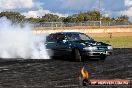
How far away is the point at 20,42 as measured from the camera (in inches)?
971

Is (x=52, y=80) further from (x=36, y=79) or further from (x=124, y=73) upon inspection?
(x=124, y=73)

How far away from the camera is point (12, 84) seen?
12359mm

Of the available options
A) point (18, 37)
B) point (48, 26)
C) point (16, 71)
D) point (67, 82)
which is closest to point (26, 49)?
point (18, 37)

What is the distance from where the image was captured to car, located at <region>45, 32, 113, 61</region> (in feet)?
66.3

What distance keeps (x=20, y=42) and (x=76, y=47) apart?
5.36 meters

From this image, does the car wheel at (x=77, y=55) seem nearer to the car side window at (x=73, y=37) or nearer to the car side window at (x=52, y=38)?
the car side window at (x=73, y=37)

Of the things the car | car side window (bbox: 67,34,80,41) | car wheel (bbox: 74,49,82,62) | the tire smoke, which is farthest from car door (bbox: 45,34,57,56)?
car wheel (bbox: 74,49,82,62)

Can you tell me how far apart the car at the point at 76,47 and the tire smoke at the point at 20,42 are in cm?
86

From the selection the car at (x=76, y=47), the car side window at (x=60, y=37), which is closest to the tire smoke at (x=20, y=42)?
the car at (x=76, y=47)

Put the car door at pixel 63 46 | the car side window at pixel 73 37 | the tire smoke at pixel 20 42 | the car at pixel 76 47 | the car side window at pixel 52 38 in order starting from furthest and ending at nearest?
the tire smoke at pixel 20 42 < the car side window at pixel 52 38 < the car side window at pixel 73 37 < the car door at pixel 63 46 < the car at pixel 76 47

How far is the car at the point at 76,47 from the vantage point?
20.2 metres

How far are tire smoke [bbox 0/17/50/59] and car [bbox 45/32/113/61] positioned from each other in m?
0.86

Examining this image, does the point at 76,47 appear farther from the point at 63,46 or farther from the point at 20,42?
the point at 20,42

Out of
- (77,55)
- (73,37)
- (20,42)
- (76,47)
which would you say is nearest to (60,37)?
(73,37)
